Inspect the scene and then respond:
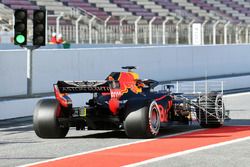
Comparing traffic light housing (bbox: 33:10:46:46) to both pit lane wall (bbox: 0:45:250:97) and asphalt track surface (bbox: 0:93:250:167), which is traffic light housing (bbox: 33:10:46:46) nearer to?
pit lane wall (bbox: 0:45:250:97)

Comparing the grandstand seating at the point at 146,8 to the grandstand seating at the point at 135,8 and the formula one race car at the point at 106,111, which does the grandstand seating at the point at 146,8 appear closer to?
the grandstand seating at the point at 135,8

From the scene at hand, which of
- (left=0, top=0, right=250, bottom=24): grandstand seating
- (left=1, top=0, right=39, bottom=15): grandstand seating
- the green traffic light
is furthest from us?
(left=0, top=0, right=250, bottom=24): grandstand seating

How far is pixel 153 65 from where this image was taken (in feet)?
81.3

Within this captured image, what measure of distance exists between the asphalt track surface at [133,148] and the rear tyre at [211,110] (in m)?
0.19

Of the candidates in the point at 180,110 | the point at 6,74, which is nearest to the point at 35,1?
the point at 6,74

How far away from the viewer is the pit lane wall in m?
18.9

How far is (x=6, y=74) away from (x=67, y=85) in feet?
23.4

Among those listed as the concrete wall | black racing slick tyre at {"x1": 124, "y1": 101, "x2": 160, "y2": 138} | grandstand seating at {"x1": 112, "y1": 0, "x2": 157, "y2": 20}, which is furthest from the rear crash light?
grandstand seating at {"x1": 112, "y1": 0, "x2": 157, "y2": 20}

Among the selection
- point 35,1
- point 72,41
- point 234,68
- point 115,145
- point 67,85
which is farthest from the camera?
point 35,1

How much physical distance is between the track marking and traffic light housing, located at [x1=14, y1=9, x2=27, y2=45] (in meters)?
6.49

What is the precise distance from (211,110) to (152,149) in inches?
122

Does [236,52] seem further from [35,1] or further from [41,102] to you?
[41,102]

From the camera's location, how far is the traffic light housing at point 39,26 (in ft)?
58.4

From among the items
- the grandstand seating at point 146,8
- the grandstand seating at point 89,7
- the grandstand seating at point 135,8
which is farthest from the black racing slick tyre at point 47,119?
the grandstand seating at point 135,8
